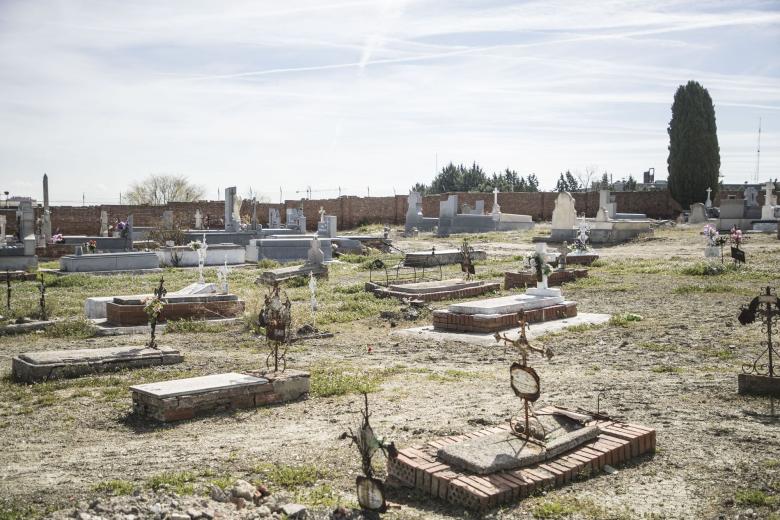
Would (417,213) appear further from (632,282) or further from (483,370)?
(483,370)

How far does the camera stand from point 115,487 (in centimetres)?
504

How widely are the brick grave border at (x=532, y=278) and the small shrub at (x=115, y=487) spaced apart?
1206 centimetres

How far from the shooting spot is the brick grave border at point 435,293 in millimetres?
14969

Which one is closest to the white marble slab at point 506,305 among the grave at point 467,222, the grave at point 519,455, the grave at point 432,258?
the grave at point 519,455

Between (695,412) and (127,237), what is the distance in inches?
961

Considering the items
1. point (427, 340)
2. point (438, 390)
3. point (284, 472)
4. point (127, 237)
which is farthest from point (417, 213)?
point (284, 472)

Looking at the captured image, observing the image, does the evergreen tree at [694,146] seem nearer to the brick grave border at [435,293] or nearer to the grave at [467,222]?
the grave at [467,222]

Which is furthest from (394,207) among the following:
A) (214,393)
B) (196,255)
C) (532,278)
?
(214,393)

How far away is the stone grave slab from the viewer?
35.8 feet

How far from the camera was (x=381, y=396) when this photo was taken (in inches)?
298

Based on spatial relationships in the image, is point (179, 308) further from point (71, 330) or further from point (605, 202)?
point (605, 202)

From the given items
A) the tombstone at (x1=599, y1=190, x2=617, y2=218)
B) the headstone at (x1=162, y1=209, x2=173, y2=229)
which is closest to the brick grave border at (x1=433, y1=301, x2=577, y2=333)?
the headstone at (x1=162, y1=209, x2=173, y2=229)

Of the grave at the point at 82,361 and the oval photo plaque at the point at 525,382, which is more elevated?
the oval photo plaque at the point at 525,382

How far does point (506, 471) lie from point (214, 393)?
129 inches
